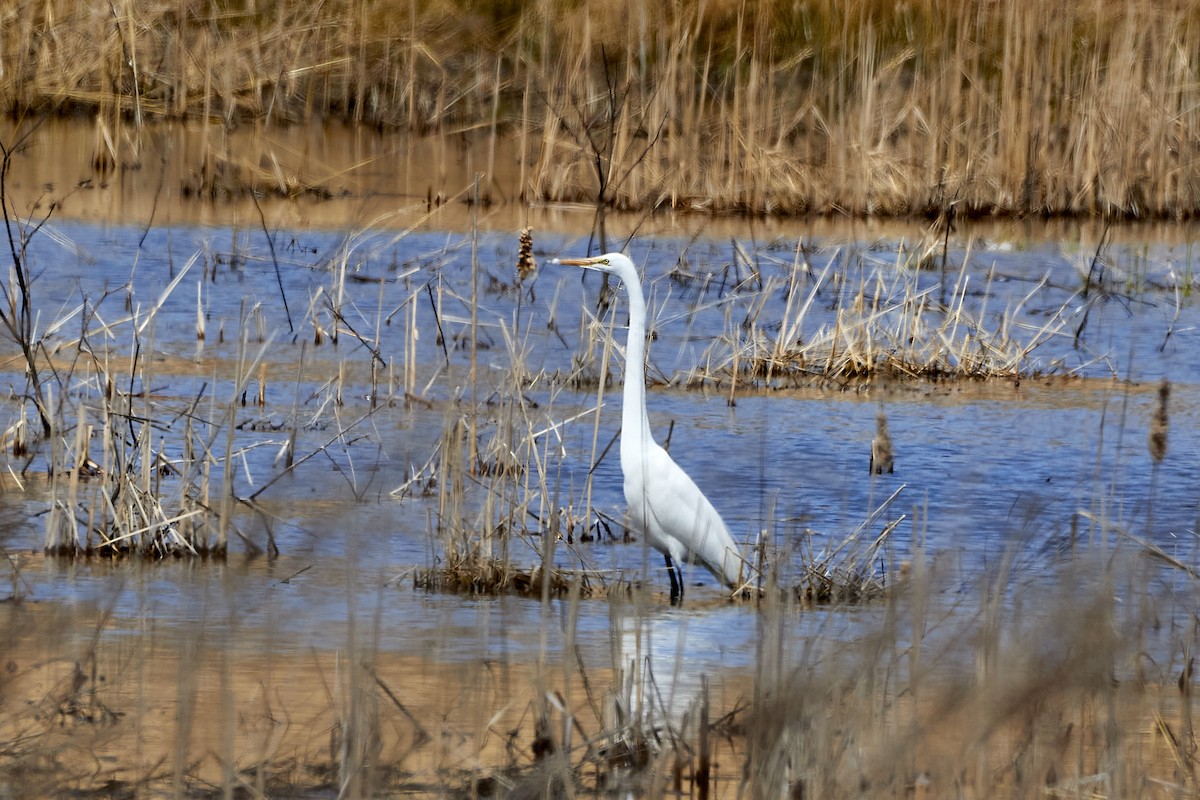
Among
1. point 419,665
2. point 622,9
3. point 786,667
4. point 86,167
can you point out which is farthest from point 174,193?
point 786,667

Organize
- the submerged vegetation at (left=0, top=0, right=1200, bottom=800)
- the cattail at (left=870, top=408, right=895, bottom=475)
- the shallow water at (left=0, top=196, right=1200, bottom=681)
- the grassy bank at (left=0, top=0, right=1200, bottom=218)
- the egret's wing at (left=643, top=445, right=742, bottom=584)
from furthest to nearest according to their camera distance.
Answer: the grassy bank at (left=0, top=0, right=1200, bottom=218), the cattail at (left=870, top=408, right=895, bottom=475), the egret's wing at (left=643, top=445, right=742, bottom=584), the shallow water at (left=0, top=196, right=1200, bottom=681), the submerged vegetation at (left=0, top=0, right=1200, bottom=800)

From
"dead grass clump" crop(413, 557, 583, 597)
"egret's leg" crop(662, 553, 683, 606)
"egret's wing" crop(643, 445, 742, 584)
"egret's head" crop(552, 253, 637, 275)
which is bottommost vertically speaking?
"egret's leg" crop(662, 553, 683, 606)

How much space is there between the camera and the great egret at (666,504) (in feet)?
15.5

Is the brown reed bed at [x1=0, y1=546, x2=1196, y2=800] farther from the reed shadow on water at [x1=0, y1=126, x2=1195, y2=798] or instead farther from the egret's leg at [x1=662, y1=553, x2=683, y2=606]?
the egret's leg at [x1=662, y1=553, x2=683, y2=606]

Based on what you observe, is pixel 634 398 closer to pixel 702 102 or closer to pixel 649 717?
pixel 649 717

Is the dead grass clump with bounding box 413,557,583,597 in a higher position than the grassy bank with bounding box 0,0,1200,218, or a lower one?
lower

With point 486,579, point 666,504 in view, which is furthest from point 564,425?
point 486,579

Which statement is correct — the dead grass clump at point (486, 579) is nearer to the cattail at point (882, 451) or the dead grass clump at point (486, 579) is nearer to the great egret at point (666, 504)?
the great egret at point (666, 504)

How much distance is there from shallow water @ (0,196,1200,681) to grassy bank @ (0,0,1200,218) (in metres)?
0.46

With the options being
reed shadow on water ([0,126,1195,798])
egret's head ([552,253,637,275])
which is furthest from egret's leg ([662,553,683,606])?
egret's head ([552,253,637,275])

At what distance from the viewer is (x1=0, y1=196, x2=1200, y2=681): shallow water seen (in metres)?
3.79

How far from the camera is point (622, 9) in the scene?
1508 cm

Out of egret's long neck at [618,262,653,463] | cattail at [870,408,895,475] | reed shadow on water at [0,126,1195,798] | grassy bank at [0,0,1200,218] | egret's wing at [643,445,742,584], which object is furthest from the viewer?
grassy bank at [0,0,1200,218]

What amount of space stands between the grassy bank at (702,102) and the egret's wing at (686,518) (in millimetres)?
5358
